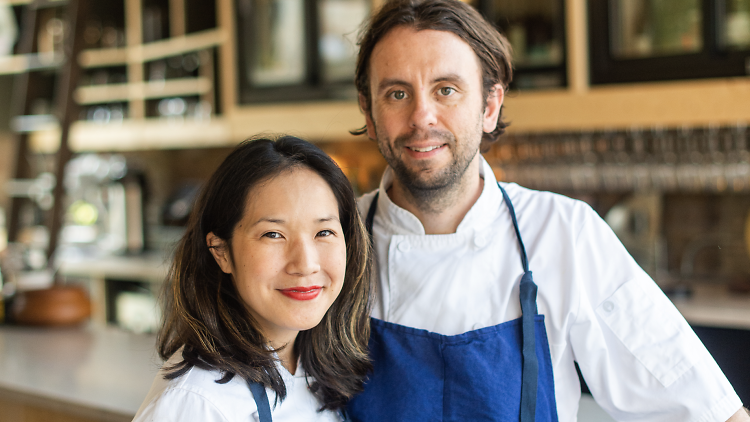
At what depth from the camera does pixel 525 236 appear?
3.77ft

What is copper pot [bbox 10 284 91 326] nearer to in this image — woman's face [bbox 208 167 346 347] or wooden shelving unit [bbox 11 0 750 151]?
wooden shelving unit [bbox 11 0 750 151]

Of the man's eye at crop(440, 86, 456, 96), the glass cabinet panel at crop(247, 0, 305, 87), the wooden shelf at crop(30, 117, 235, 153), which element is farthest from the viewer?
the wooden shelf at crop(30, 117, 235, 153)

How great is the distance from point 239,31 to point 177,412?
2.73 metres

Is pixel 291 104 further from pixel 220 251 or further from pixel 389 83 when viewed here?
pixel 220 251

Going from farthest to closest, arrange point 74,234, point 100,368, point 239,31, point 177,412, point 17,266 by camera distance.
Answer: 1. point 74,234
2. point 239,31
3. point 17,266
4. point 100,368
5. point 177,412

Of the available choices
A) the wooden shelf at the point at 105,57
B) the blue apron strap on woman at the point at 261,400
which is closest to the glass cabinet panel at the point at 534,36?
the blue apron strap on woman at the point at 261,400

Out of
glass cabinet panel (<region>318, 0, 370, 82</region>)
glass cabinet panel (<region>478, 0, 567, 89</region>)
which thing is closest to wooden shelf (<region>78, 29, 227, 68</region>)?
glass cabinet panel (<region>318, 0, 370, 82</region>)

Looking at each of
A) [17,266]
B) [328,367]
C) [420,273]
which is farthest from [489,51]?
[17,266]

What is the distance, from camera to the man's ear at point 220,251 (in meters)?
1.03

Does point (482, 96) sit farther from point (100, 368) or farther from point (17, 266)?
point (17, 266)

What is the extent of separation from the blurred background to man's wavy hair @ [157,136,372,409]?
54 cm

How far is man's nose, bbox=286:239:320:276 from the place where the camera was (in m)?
0.96

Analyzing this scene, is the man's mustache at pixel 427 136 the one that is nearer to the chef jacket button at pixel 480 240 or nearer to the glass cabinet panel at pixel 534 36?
the chef jacket button at pixel 480 240

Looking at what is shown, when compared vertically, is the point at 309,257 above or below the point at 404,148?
below
